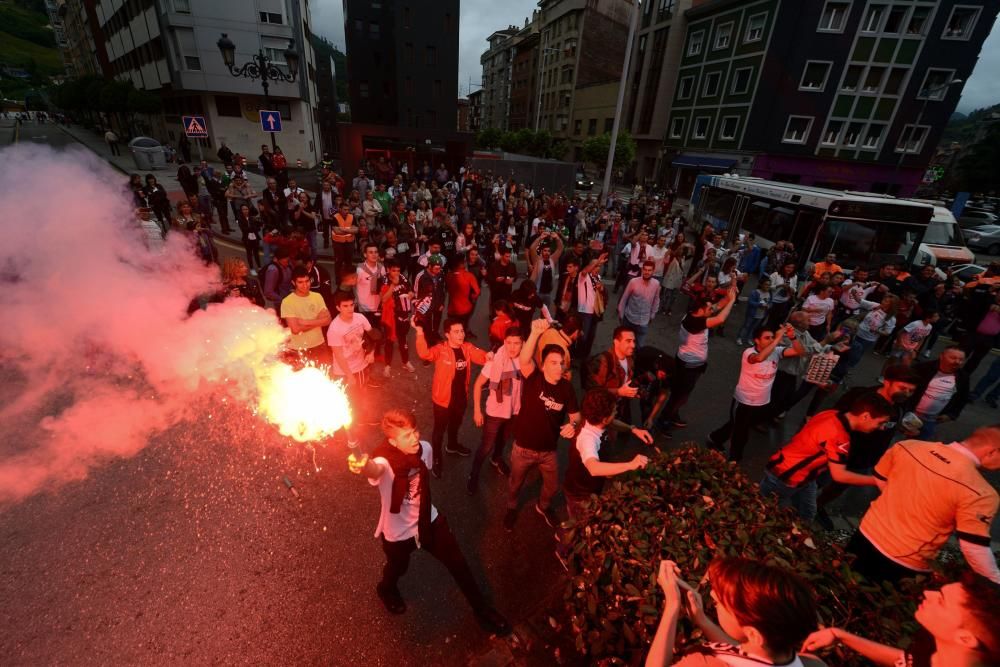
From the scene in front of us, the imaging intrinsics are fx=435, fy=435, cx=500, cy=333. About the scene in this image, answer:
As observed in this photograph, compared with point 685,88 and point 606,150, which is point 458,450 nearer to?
point 606,150

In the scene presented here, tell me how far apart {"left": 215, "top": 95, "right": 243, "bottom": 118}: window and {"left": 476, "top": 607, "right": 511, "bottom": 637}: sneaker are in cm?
4097

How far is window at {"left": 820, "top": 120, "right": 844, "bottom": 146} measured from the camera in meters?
30.6

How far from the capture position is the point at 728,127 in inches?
1346

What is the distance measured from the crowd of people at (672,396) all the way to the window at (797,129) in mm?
25800

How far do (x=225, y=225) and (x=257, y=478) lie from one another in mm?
12763

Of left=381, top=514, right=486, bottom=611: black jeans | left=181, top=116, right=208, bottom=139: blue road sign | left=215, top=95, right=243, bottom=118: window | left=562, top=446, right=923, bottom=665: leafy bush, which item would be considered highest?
left=215, top=95, right=243, bottom=118: window

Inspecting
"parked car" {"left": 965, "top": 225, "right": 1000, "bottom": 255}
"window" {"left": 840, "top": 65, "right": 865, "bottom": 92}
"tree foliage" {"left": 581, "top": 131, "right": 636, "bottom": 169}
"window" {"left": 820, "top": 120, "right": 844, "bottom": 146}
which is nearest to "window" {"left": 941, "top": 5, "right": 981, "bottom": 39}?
"window" {"left": 840, "top": 65, "right": 865, "bottom": 92}

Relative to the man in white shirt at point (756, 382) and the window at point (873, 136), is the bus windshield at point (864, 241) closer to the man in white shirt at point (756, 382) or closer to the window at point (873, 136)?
the man in white shirt at point (756, 382)

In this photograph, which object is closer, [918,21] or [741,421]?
[741,421]

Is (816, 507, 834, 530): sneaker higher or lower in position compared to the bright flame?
lower

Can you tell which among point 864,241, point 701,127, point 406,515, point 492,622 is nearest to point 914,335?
point 864,241

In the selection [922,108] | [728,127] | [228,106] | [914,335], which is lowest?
[914,335]

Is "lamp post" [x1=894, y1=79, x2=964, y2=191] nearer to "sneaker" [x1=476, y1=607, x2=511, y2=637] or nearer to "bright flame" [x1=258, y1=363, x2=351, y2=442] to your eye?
"bright flame" [x1=258, y1=363, x2=351, y2=442]

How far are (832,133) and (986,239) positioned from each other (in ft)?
39.4
